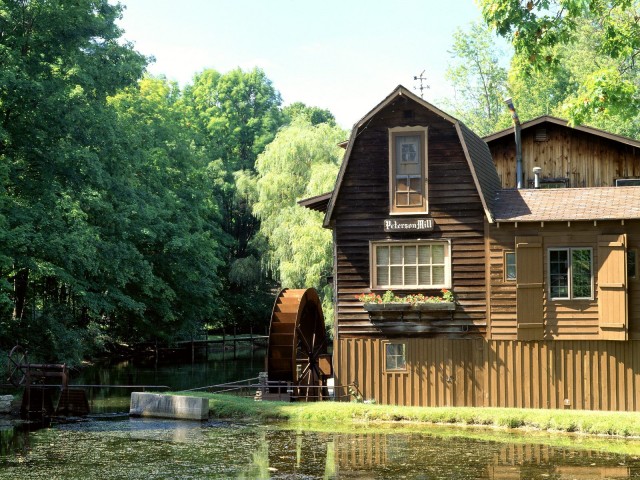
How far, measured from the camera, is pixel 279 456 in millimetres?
20406

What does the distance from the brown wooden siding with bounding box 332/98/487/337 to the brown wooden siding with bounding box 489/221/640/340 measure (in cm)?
36

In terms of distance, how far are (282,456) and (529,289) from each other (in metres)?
9.11

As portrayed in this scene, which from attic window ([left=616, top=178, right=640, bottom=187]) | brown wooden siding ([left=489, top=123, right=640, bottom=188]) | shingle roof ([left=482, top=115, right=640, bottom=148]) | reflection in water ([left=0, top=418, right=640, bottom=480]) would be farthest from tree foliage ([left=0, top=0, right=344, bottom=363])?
attic window ([left=616, top=178, right=640, bottom=187])

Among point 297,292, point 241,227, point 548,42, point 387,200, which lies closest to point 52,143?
point 297,292

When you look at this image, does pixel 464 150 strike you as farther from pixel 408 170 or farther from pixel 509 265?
pixel 509 265

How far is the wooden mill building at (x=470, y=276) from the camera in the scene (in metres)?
26.0

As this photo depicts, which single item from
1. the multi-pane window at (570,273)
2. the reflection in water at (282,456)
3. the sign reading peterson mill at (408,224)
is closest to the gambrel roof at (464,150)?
the sign reading peterson mill at (408,224)

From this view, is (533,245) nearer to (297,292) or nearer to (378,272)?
(378,272)

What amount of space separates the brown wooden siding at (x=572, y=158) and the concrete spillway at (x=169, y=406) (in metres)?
13.3

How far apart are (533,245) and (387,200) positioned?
4041 millimetres

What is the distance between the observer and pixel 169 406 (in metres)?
26.7

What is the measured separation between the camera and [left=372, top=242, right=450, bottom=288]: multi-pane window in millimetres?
27125

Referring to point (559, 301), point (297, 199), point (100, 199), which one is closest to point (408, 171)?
point (559, 301)

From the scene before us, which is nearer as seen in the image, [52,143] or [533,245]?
[533,245]
